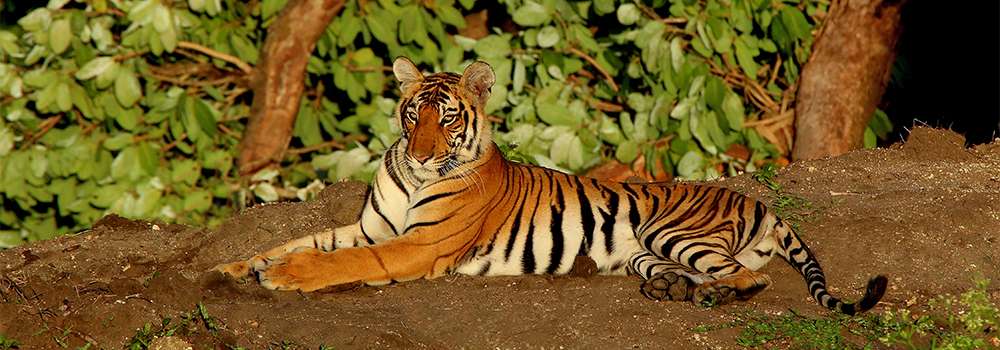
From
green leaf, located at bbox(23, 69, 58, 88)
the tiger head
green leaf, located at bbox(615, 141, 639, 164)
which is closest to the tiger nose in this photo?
the tiger head

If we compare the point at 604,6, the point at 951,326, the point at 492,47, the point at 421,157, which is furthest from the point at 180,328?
the point at 604,6

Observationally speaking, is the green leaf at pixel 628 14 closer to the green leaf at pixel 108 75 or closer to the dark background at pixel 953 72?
the dark background at pixel 953 72

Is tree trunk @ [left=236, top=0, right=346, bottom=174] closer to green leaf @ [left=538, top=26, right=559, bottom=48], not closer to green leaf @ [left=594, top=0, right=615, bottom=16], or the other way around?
green leaf @ [left=538, top=26, right=559, bottom=48]

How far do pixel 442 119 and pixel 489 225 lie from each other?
57 cm

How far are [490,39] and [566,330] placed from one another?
11.5 feet

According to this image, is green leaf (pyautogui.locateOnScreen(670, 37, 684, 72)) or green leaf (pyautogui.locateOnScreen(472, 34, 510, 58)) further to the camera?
green leaf (pyautogui.locateOnScreen(472, 34, 510, 58))

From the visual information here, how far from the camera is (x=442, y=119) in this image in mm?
4055

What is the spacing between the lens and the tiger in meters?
3.82

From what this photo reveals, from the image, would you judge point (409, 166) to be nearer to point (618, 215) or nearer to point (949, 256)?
point (618, 215)

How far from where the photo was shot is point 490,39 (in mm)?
6387

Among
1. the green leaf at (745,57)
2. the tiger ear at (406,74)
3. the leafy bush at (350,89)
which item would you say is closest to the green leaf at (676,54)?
the leafy bush at (350,89)

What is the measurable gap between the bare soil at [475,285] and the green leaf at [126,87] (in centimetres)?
183

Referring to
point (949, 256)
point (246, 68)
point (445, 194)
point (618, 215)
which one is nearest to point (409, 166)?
point (445, 194)

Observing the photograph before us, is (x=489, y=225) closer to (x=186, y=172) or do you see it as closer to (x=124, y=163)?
(x=186, y=172)
